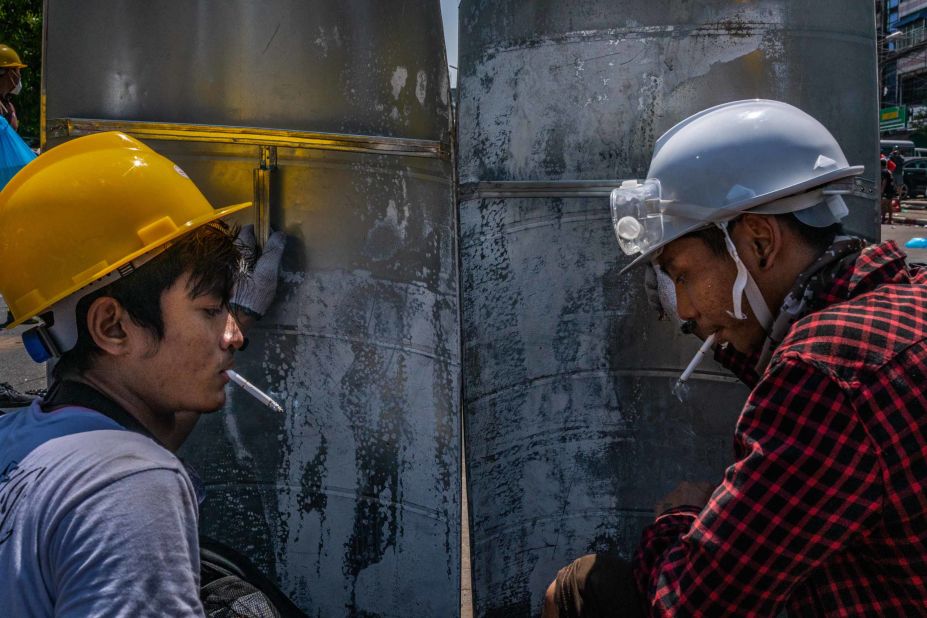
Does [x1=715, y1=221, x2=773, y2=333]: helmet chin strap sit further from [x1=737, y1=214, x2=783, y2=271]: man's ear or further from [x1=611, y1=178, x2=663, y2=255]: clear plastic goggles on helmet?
[x1=611, y1=178, x2=663, y2=255]: clear plastic goggles on helmet

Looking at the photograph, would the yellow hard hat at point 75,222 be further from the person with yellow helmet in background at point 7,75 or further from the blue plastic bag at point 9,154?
the person with yellow helmet in background at point 7,75

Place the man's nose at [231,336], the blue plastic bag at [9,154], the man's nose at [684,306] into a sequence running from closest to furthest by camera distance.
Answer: the man's nose at [231,336], the man's nose at [684,306], the blue plastic bag at [9,154]

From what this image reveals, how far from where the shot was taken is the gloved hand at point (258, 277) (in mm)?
2383

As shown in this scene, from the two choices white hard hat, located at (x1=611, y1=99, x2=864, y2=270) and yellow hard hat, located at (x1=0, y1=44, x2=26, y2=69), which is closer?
white hard hat, located at (x1=611, y1=99, x2=864, y2=270)

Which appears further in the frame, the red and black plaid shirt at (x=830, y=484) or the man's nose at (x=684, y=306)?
the man's nose at (x=684, y=306)

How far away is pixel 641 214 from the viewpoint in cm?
178

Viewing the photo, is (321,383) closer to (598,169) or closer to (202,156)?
(202,156)

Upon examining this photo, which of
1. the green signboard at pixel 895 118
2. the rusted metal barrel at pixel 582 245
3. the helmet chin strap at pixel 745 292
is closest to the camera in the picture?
the helmet chin strap at pixel 745 292

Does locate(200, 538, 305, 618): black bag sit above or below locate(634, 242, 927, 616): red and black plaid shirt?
below

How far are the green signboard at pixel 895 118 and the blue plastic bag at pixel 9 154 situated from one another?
137 ft

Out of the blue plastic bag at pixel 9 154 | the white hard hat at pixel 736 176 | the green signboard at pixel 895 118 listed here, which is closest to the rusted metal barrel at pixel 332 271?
the white hard hat at pixel 736 176

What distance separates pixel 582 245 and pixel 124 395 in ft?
4.74

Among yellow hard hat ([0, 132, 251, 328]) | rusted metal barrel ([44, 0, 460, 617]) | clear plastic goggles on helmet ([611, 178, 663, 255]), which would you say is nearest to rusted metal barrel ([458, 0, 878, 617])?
rusted metal barrel ([44, 0, 460, 617])

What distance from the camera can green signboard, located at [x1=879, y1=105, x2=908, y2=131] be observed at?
3894cm
